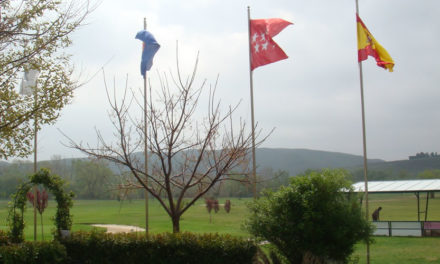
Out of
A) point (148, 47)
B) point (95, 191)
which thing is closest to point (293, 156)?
point (95, 191)

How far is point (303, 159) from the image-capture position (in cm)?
14400

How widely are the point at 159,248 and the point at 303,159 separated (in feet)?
450

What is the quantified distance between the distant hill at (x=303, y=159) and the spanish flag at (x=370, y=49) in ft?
385

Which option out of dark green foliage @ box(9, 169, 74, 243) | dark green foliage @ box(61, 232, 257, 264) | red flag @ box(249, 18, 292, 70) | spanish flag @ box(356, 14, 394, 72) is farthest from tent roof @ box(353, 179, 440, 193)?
dark green foliage @ box(9, 169, 74, 243)

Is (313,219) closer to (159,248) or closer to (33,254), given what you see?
(159,248)

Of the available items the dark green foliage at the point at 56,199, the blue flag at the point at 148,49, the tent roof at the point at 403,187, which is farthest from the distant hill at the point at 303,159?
the dark green foliage at the point at 56,199

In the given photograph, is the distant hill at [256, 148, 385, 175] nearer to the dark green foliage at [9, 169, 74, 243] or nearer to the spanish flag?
the spanish flag

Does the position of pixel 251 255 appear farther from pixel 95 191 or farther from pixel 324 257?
pixel 95 191

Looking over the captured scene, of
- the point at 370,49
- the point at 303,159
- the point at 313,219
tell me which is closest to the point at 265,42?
the point at 370,49

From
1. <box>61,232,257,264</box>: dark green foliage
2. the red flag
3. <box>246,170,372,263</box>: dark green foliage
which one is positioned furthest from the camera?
the red flag

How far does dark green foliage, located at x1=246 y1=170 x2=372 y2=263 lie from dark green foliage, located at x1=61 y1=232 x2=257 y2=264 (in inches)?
34.6

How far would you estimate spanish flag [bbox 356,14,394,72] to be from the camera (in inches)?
512

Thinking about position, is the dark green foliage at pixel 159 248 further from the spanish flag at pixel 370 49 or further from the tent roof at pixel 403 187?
the tent roof at pixel 403 187

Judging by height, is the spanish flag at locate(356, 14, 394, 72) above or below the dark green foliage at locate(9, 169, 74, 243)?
above
